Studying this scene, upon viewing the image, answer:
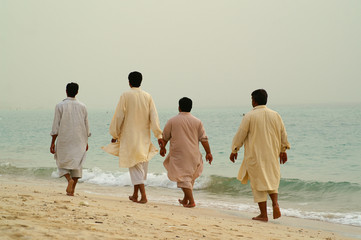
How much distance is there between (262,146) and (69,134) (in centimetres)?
287

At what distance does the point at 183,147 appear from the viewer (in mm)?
7113

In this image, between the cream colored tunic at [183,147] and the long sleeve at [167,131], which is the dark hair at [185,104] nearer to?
the cream colored tunic at [183,147]

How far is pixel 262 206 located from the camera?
652cm

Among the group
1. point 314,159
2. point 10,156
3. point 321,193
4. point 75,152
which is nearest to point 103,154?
point 10,156

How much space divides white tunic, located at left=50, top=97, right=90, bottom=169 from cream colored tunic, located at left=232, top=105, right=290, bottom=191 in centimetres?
236

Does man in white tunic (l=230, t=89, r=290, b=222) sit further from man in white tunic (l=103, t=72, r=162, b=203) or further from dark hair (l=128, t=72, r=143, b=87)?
dark hair (l=128, t=72, r=143, b=87)

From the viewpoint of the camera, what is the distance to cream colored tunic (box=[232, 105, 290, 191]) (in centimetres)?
641

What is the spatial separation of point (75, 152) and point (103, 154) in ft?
45.9

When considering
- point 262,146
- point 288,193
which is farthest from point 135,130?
point 288,193

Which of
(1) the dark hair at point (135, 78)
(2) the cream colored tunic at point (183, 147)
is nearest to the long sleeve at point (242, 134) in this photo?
(2) the cream colored tunic at point (183, 147)

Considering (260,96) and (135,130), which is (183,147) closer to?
(135,130)

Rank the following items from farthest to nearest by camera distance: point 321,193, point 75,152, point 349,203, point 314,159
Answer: point 314,159, point 321,193, point 349,203, point 75,152

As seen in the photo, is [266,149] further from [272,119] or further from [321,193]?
[321,193]

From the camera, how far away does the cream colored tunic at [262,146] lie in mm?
6414
